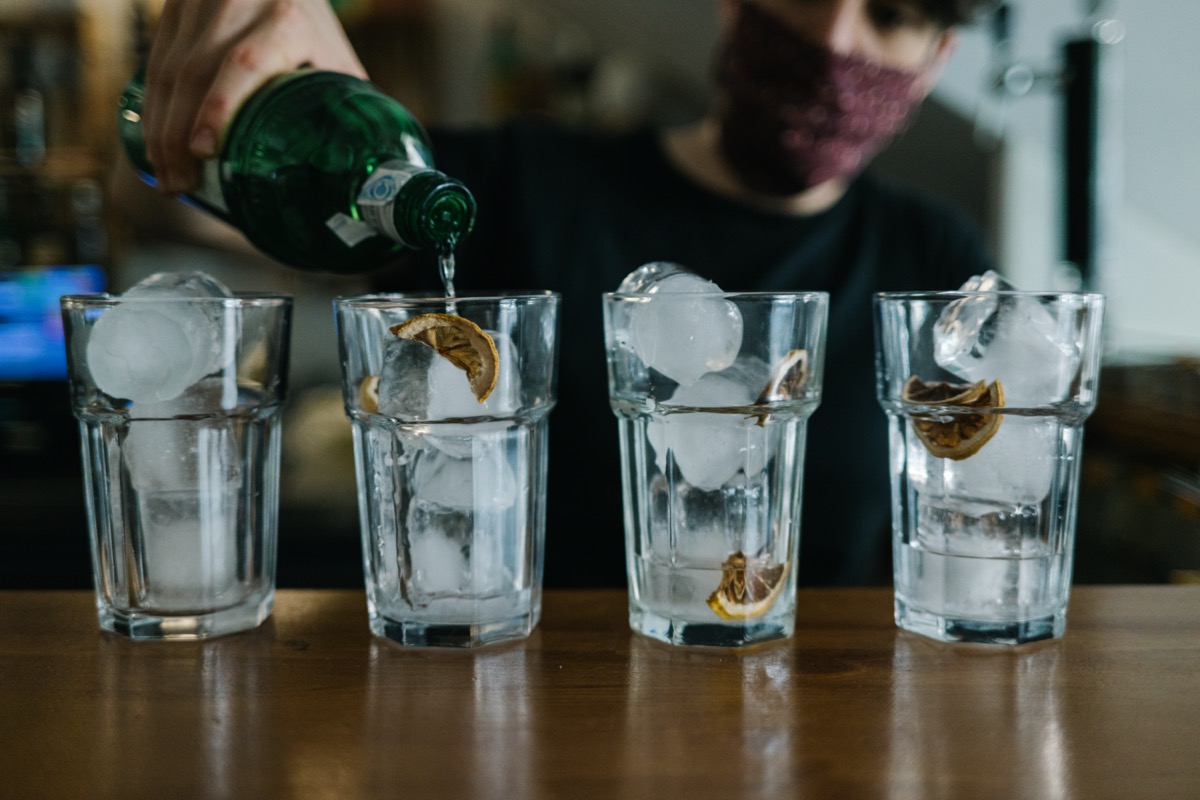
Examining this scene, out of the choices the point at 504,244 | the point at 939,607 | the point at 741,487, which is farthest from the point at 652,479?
the point at 504,244

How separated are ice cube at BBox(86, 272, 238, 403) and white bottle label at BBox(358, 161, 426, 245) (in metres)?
0.11

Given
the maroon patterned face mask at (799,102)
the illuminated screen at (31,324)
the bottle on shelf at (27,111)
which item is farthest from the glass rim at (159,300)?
the bottle on shelf at (27,111)

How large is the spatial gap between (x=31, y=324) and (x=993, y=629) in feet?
10.2

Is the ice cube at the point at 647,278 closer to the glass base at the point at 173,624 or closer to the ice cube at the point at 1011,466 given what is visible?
the ice cube at the point at 1011,466

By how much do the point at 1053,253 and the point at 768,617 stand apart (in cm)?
196

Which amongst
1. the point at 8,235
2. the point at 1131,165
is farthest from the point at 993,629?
the point at 8,235

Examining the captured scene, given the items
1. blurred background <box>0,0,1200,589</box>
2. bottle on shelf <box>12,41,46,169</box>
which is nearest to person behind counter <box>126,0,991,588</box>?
blurred background <box>0,0,1200,589</box>

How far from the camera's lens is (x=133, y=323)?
0.60 meters

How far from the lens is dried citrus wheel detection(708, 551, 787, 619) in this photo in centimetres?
60

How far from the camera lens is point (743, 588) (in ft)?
1.97

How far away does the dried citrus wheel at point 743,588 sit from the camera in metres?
0.60

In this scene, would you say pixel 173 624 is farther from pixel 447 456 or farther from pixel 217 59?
pixel 217 59

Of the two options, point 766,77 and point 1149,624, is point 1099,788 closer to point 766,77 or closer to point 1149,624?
point 1149,624

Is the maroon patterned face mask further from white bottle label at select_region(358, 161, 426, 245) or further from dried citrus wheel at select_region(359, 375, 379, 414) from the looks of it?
dried citrus wheel at select_region(359, 375, 379, 414)
